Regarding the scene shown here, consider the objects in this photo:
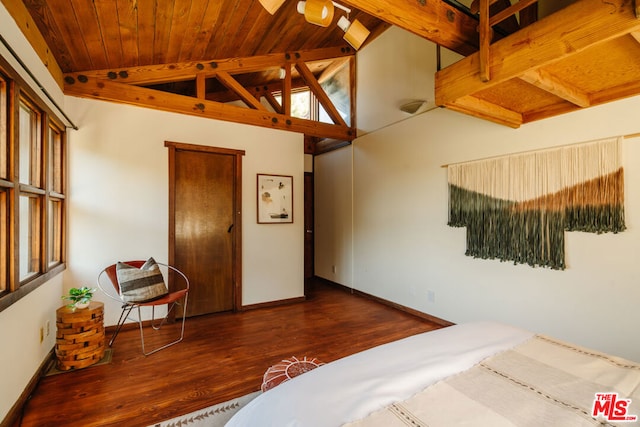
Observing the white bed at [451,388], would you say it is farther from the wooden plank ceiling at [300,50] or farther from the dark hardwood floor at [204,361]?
the wooden plank ceiling at [300,50]

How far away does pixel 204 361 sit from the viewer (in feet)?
8.30

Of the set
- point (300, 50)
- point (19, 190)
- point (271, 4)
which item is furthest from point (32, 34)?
point (300, 50)

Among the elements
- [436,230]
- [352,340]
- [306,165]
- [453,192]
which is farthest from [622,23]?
[306,165]

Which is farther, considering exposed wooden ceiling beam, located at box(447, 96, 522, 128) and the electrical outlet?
the electrical outlet

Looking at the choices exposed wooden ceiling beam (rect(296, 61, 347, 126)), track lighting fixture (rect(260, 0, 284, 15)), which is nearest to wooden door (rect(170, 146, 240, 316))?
exposed wooden ceiling beam (rect(296, 61, 347, 126))

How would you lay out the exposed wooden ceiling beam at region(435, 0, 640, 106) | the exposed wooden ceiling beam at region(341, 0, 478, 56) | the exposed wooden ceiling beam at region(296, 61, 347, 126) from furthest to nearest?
the exposed wooden ceiling beam at region(296, 61, 347, 126) → the exposed wooden ceiling beam at region(341, 0, 478, 56) → the exposed wooden ceiling beam at region(435, 0, 640, 106)

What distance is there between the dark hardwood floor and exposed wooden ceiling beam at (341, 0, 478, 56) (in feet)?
8.12

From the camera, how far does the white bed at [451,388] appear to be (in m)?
0.88

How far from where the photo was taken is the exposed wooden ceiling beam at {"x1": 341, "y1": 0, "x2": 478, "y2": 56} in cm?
160

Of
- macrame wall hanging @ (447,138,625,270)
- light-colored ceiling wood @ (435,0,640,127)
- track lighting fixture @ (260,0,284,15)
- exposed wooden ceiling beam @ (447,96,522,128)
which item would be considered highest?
track lighting fixture @ (260,0,284,15)

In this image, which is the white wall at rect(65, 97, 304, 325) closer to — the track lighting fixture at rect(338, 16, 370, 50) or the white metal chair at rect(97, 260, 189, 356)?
the white metal chair at rect(97, 260, 189, 356)

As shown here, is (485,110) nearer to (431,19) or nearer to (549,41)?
(549,41)

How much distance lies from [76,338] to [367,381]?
2498 millimetres

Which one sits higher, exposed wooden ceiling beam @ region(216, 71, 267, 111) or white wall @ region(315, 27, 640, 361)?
exposed wooden ceiling beam @ region(216, 71, 267, 111)
